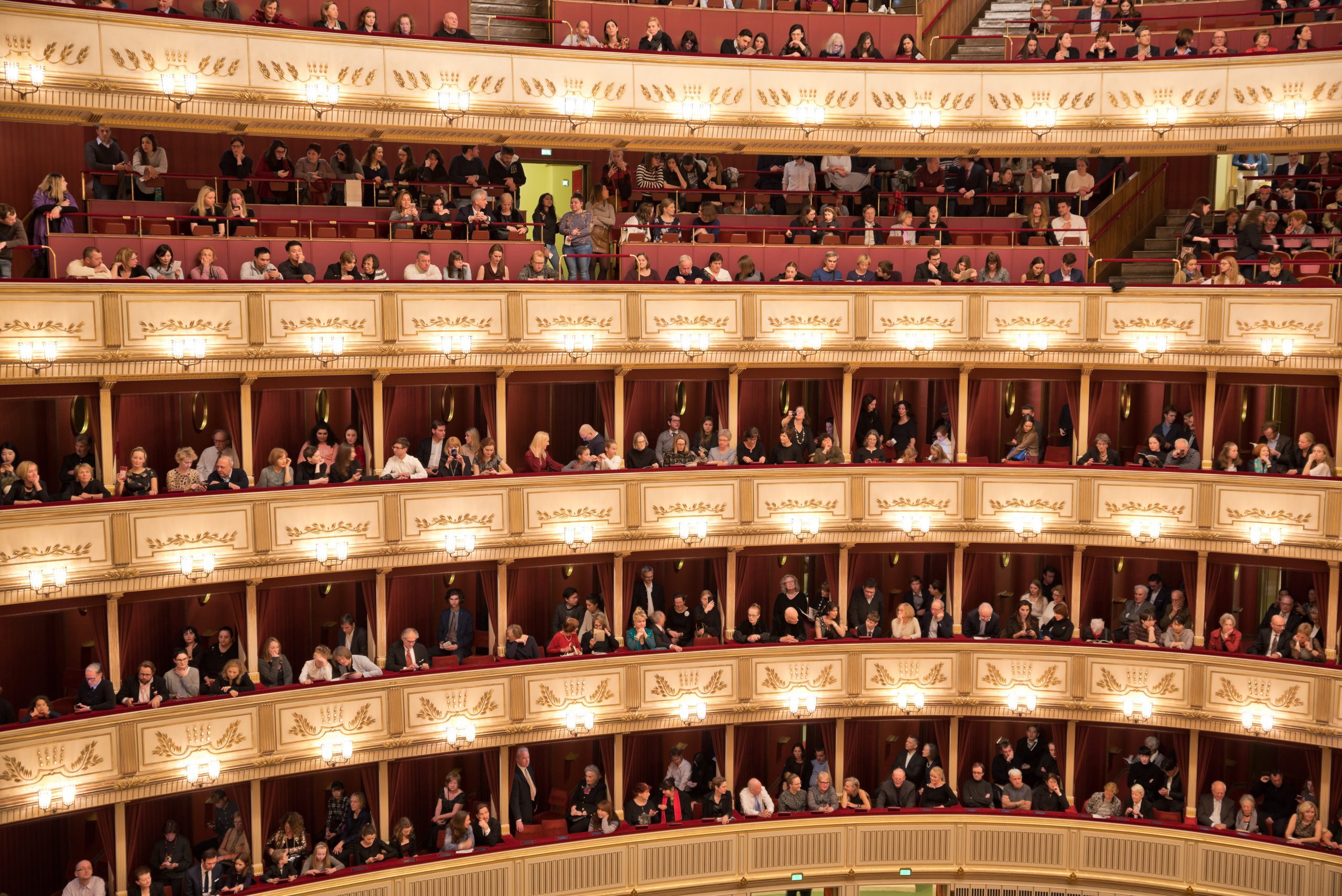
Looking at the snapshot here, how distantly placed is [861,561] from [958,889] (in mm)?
3980

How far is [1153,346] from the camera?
1548 cm

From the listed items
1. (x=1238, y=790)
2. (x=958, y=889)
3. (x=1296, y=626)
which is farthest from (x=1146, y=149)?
(x=958, y=889)

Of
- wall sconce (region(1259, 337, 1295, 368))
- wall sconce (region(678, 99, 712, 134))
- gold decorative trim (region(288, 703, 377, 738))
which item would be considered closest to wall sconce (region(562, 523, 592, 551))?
gold decorative trim (region(288, 703, 377, 738))

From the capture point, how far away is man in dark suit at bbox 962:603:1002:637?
52.1 feet

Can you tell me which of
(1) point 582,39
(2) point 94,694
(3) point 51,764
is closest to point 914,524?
(1) point 582,39

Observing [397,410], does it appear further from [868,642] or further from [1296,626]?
[1296,626]

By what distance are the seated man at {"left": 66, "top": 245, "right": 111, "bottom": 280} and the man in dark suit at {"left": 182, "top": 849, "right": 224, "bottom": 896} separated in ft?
18.1

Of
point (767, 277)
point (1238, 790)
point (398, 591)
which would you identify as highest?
point (767, 277)

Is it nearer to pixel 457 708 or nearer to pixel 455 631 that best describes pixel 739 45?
pixel 455 631

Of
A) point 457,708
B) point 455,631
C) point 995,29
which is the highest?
point 995,29

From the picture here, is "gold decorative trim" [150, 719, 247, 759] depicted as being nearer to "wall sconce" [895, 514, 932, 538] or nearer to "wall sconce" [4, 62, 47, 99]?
"wall sconce" [4, 62, 47, 99]

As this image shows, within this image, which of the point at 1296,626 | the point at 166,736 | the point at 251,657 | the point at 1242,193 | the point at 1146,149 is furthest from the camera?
the point at 1242,193

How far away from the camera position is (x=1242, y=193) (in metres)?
19.0

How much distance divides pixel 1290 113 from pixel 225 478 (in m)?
12.7
